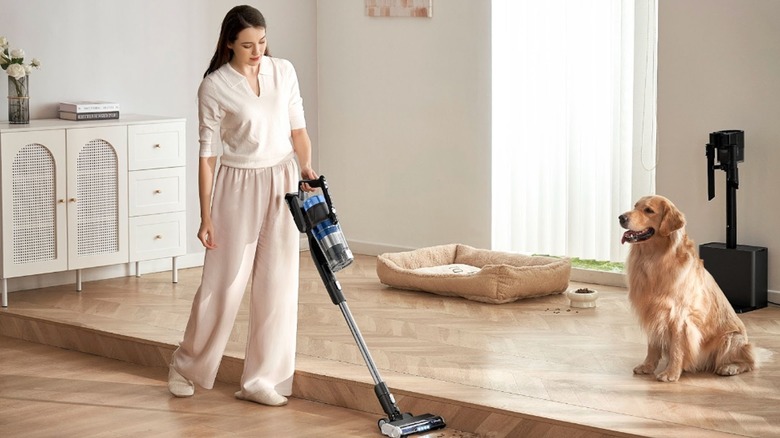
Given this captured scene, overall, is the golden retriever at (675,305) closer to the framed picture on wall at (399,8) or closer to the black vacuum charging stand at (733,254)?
the black vacuum charging stand at (733,254)

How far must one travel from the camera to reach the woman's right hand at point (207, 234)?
15.7ft

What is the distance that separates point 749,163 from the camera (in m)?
6.36

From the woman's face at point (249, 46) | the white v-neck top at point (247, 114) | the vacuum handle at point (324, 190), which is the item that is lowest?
the vacuum handle at point (324, 190)

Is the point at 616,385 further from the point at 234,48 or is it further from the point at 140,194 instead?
the point at 140,194

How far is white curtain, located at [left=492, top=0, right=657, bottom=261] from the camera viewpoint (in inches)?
267

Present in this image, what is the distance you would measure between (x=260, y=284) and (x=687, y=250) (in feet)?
5.41

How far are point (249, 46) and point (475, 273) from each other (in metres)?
2.17

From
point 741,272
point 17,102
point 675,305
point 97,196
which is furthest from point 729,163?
point 17,102

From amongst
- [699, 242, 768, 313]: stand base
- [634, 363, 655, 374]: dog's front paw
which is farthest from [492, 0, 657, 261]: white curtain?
[634, 363, 655, 374]: dog's front paw

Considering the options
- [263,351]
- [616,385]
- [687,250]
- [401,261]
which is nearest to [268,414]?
[263,351]

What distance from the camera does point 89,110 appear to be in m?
6.73

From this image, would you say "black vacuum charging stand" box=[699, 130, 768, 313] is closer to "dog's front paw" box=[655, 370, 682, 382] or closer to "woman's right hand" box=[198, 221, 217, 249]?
"dog's front paw" box=[655, 370, 682, 382]

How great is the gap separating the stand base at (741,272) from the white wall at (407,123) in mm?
1590

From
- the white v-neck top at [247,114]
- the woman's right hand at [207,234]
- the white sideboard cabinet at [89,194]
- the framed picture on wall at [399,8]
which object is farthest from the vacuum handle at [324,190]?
the framed picture on wall at [399,8]
